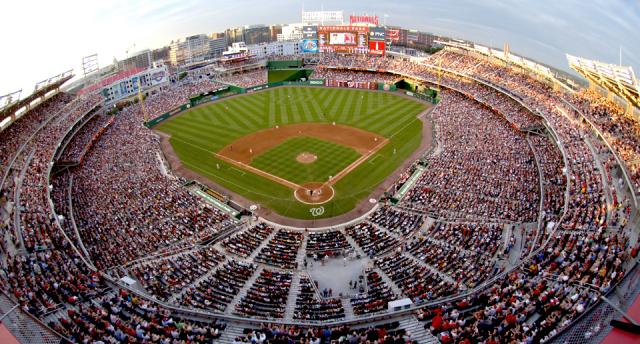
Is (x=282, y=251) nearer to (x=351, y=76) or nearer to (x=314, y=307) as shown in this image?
(x=314, y=307)

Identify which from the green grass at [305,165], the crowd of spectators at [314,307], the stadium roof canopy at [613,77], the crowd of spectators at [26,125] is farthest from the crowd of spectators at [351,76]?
the crowd of spectators at [314,307]

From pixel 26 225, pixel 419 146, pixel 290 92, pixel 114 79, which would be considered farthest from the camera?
pixel 290 92

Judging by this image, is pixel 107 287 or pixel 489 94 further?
pixel 489 94

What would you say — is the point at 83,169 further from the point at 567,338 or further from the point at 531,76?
the point at 531,76

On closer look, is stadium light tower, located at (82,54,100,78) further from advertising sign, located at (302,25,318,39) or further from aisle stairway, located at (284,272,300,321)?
aisle stairway, located at (284,272,300,321)

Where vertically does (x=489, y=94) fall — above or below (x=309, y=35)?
below

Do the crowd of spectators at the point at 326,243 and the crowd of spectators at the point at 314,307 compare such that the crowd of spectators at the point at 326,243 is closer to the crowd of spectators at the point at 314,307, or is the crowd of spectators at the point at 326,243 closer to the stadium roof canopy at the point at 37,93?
the crowd of spectators at the point at 314,307

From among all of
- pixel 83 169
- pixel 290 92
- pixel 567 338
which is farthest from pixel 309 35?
pixel 567 338
